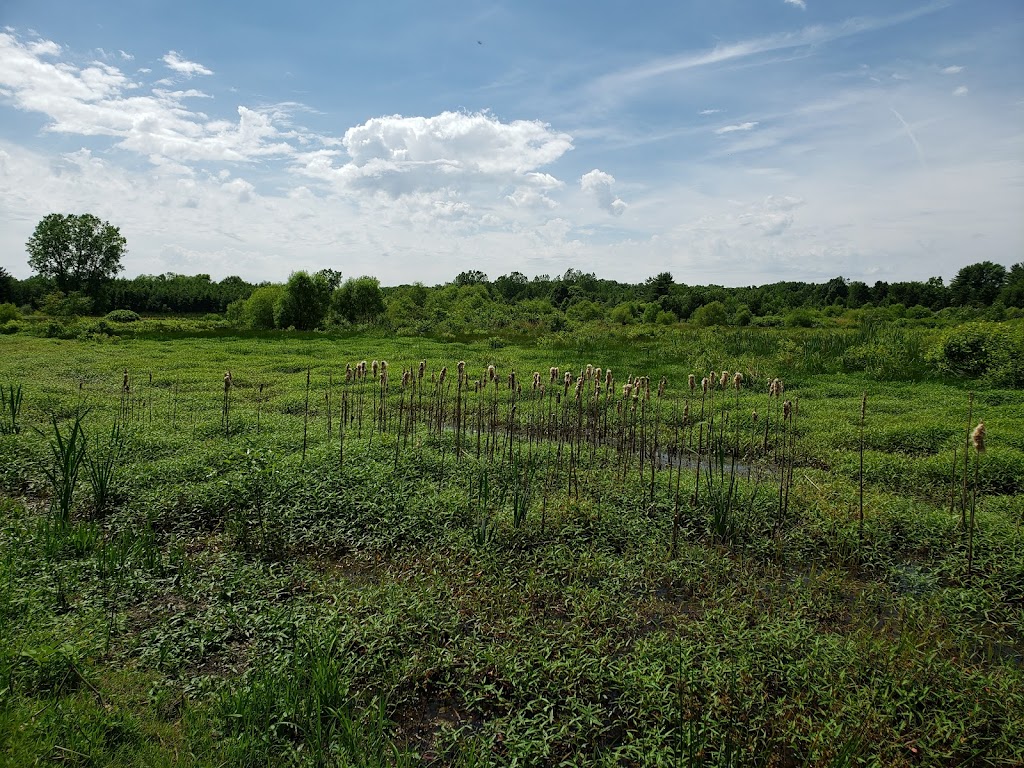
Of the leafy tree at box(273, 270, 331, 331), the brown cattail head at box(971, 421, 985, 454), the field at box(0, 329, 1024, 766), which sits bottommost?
the field at box(0, 329, 1024, 766)

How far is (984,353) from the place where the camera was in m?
Result: 14.2

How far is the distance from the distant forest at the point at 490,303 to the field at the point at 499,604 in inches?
962

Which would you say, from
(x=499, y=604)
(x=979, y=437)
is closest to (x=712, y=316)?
(x=979, y=437)

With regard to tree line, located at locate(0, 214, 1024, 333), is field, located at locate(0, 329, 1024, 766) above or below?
below

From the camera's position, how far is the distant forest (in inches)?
1505

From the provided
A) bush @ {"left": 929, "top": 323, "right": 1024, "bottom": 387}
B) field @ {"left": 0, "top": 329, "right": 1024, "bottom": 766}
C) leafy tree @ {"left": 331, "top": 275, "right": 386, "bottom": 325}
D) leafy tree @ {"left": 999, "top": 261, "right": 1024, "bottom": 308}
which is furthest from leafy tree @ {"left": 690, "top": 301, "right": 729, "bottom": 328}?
field @ {"left": 0, "top": 329, "right": 1024, "bottom": 766}

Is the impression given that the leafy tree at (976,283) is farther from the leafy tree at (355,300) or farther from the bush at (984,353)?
the leafy tree at (355,300)

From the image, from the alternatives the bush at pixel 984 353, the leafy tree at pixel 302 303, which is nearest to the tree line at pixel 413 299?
the leafy tree at pixel 302 303

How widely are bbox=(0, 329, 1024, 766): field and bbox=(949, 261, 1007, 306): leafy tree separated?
43.5 m

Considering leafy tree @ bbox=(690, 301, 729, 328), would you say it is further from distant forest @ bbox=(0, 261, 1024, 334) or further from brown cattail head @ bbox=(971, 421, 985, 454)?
brown cattail head @ bbox=(971, 421, 985, 454)

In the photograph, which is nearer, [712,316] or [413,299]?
[712,316]

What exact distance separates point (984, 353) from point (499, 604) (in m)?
15.0

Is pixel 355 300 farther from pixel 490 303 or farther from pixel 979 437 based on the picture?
pixel 979 437

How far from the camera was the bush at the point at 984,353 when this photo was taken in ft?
43.2
